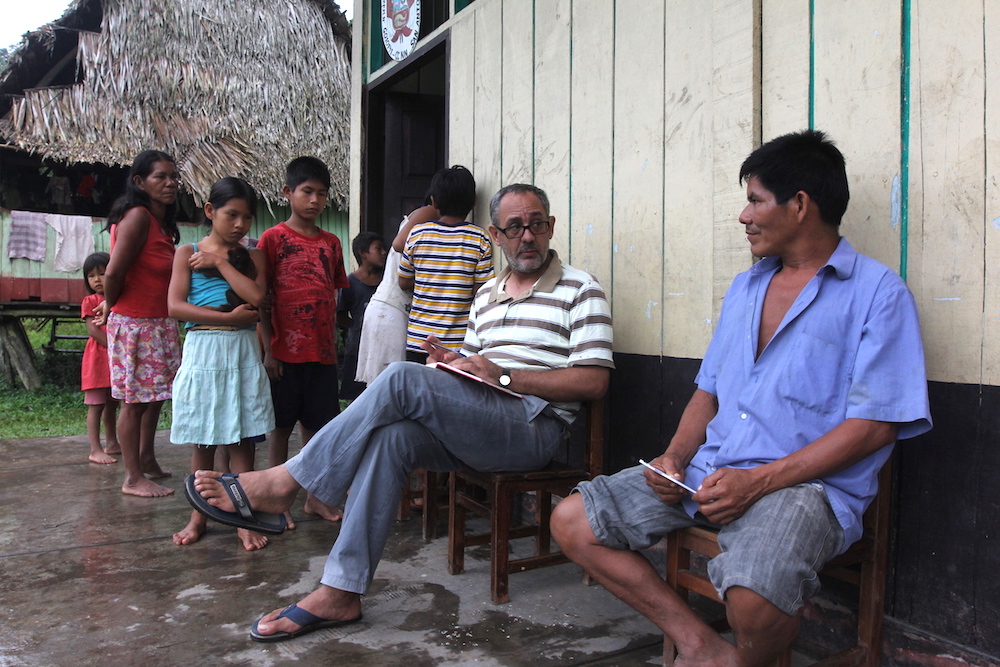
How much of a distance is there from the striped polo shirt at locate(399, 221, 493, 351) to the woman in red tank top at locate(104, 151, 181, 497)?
135 cm

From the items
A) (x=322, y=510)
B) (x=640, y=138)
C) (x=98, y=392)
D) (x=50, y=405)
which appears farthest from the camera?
(x=50, y=405)

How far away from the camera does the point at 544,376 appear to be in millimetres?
2307

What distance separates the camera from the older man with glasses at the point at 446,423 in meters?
2.09

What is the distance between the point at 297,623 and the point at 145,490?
201cm

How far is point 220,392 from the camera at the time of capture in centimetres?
291

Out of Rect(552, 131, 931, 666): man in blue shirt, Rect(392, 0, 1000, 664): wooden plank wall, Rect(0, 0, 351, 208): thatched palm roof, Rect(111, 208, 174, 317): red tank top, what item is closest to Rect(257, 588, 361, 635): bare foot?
Rect(552, 131, 931, 666): man in blue shirt

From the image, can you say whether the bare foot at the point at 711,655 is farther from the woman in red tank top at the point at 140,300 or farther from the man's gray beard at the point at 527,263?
the woman in red tank top at the point at 140,300

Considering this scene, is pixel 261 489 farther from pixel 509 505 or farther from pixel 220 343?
pixel 220 343

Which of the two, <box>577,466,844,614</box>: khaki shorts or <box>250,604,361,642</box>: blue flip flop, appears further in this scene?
<box>250,604,361,642</box>: blue flip flop

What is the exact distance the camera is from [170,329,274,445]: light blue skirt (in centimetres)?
288

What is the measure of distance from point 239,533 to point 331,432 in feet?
3.52

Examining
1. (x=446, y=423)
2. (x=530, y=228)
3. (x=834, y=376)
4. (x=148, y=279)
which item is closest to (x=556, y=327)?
(x=530, y=228)

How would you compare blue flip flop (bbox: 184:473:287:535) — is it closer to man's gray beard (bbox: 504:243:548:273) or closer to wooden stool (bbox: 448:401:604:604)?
wooden stool (bbox: 448:401:604:604)

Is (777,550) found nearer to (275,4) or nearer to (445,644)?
(445,644)
